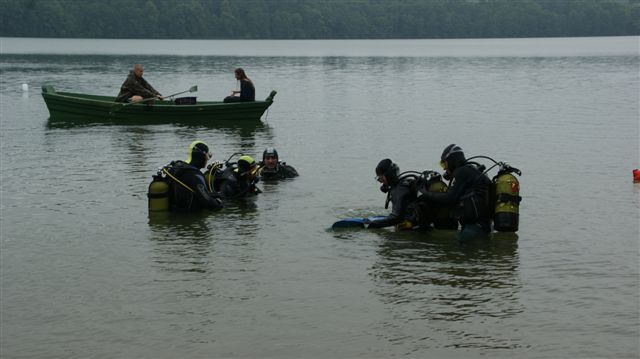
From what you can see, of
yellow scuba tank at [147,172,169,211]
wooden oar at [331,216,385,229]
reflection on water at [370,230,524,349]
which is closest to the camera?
reflection on water at [370,230,524,349]

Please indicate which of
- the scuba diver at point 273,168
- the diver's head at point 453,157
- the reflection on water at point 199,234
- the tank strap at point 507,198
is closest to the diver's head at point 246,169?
the reflection on water at point 199,234

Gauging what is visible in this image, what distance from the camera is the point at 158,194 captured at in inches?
632

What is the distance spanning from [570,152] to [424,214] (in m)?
11.8

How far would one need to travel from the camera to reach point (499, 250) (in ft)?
Answer: 45.4

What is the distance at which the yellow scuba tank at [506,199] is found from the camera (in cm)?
1357

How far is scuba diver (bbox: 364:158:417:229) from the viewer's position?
1415cm

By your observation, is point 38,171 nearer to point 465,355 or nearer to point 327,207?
point 327,207

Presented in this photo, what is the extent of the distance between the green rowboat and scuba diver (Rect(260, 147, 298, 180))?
38.1 ft

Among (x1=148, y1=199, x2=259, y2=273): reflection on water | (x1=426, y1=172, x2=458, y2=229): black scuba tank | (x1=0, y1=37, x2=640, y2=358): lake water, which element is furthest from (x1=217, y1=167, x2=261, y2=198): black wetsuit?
(x1=426, y1=172, x2=458, y2=229): black scuba tank

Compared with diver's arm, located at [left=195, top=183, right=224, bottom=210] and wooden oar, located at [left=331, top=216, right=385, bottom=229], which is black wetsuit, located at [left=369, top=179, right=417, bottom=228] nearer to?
wooden oar, located at [left=331, top=216, right=385, bottom=229]

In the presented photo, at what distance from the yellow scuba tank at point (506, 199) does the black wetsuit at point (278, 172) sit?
23.1 feet

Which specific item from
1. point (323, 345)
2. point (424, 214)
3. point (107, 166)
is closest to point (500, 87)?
point (107, 166)

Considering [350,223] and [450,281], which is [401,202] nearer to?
[350,223]

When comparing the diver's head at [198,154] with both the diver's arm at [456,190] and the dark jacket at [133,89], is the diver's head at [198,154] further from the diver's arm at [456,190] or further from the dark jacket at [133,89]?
the dark jacket at [133,89]
